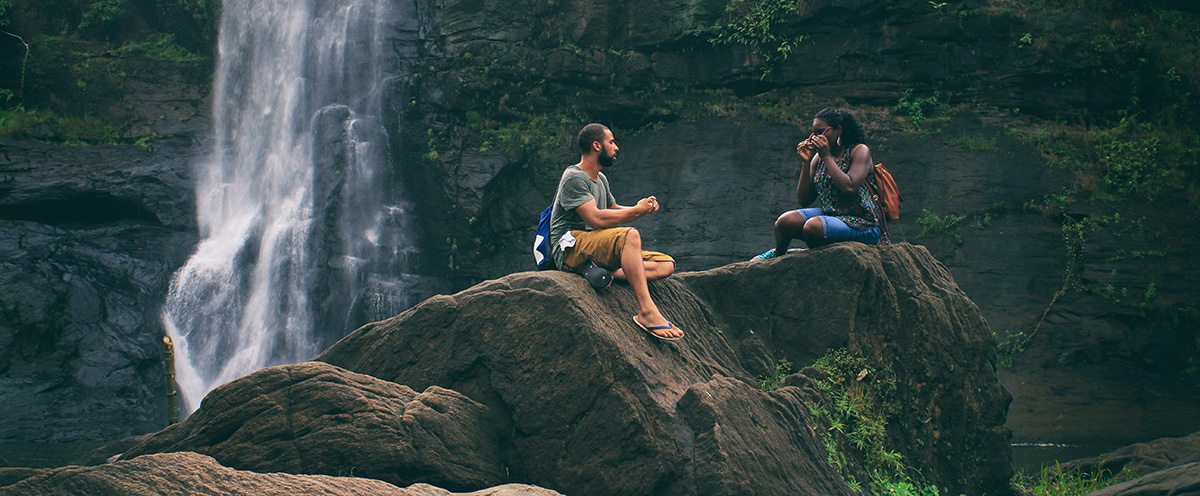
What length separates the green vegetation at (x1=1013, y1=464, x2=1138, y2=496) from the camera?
8.27m

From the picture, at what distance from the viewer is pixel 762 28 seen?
1516cm

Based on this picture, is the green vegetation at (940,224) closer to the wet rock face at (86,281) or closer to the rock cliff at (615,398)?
the rock cliff at (615,398)

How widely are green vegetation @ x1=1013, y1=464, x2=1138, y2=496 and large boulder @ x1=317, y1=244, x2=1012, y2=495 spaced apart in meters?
2.16

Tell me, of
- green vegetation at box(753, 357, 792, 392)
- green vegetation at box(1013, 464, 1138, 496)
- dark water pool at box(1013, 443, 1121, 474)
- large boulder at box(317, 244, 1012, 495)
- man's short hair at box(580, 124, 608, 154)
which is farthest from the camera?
dark water pool at box(1013, 443, 1121, 474)

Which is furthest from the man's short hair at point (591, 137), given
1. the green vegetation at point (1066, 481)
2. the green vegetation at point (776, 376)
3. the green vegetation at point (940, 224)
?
the green vegetation at point (940, 224)

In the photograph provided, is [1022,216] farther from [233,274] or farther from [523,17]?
[233,274]

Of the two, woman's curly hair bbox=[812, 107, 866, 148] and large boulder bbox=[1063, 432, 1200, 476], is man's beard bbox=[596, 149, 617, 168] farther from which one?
large boulder bbox=[1063, 432, 1200, 476]

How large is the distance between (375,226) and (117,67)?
7018 mm

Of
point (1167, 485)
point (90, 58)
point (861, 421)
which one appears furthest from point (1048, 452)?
point (90, 58)

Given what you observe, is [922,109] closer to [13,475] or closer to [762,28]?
[762,28]

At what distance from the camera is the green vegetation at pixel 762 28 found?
1508 centimetres

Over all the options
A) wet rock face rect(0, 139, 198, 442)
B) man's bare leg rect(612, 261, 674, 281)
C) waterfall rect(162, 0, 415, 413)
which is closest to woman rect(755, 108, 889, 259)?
man's bare leg rect(612, 261, 674, 281)

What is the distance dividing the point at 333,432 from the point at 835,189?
4.20m

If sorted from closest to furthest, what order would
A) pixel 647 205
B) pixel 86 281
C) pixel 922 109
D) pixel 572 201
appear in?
1. pixel 647 205
2. pixel 572 201
3. pixel 922 109
4. pixel 86 281
